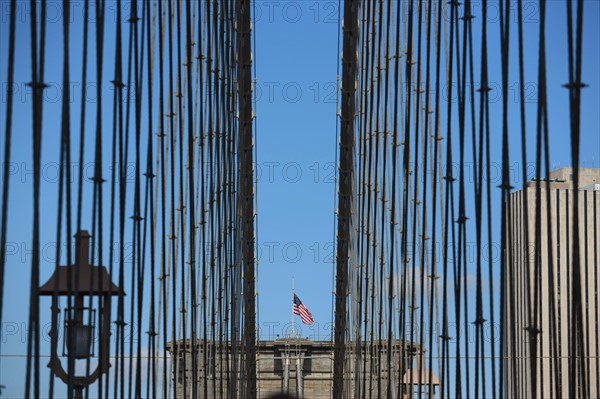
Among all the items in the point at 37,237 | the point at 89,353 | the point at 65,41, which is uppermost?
the point at 65,41

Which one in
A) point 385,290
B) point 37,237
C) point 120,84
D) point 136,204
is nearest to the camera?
point 37,237

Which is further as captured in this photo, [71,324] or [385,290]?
[385,290]

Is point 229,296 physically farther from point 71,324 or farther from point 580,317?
point 580,317

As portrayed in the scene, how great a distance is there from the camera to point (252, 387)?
2795 cm

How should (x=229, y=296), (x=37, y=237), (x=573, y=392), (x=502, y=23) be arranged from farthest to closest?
(x=229, y=296) → (x=502, y=23) → (x=573, y=392) → (x=37, y=237)

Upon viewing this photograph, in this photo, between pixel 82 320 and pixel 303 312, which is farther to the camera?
pixel 303 312

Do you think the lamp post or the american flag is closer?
the lamp post

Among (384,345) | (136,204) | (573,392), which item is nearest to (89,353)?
(136,204)

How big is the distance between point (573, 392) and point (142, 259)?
421 centimetres

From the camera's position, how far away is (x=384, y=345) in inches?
1430

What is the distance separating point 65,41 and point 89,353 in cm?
238

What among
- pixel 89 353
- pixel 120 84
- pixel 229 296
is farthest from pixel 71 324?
pixel 229 296

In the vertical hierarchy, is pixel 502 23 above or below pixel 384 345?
above

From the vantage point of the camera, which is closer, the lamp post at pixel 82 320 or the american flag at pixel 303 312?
the lamp post at pixel 82 320
